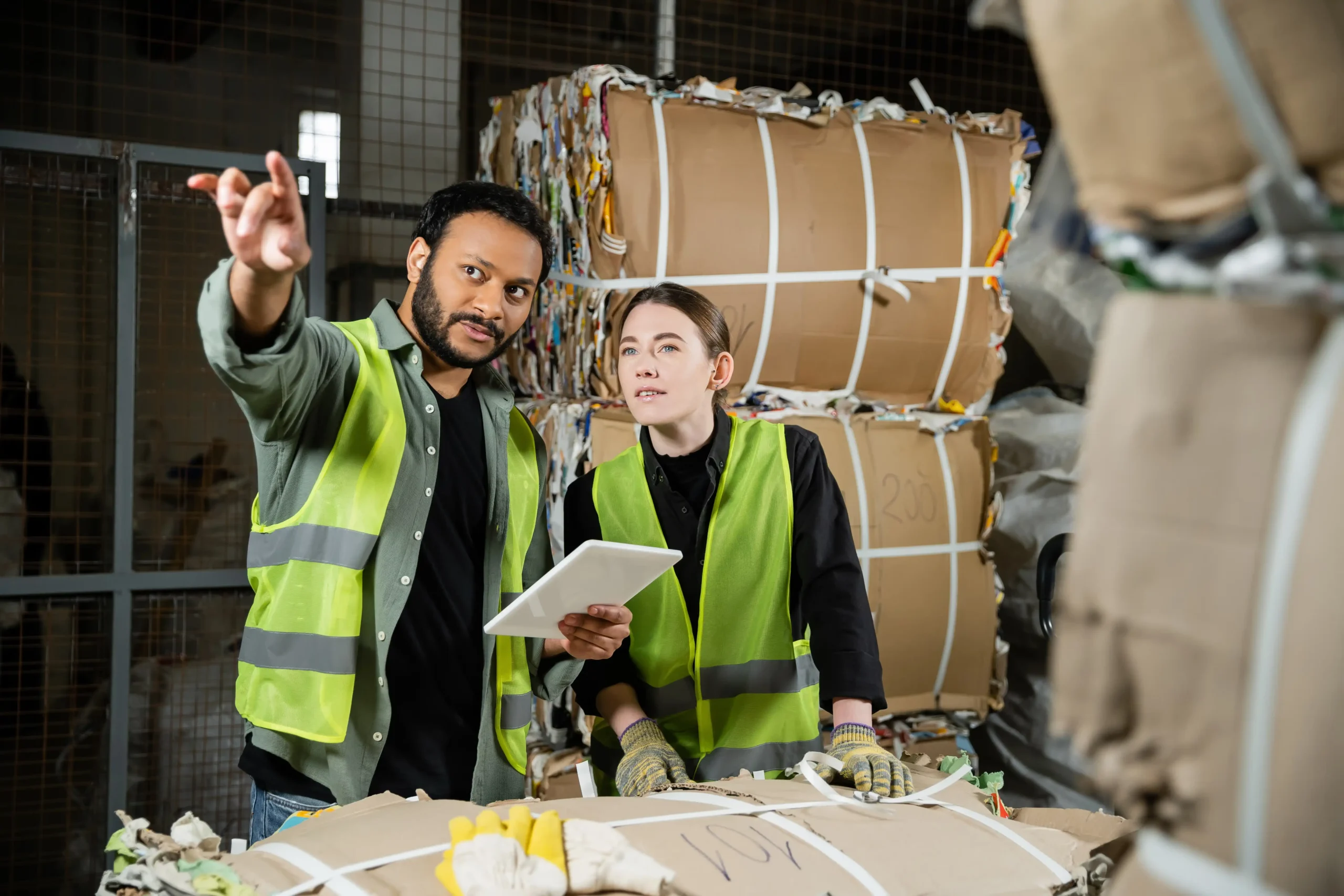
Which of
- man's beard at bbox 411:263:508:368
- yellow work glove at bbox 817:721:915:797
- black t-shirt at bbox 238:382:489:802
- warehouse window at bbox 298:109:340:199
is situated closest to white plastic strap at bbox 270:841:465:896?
black t-shirt at bbox 238:382:489:802

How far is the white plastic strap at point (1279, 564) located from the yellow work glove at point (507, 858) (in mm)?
810

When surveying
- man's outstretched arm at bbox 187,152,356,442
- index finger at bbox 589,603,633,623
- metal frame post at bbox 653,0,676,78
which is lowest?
index finger at bbox 589,603,633,623

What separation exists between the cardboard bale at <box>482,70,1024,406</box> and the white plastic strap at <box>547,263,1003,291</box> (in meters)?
0.01

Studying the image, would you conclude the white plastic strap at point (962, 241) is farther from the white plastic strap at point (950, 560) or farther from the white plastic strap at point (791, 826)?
the white plastic strap at point (791, 826)

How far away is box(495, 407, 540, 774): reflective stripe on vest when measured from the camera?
6.75 ft

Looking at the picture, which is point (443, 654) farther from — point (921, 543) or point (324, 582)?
point (921, 543)

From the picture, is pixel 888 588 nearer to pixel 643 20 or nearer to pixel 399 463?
pixel 399 463

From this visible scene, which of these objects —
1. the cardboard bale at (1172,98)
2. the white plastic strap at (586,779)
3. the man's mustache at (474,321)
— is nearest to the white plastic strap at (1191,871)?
the cardboard bale at (1172,98)

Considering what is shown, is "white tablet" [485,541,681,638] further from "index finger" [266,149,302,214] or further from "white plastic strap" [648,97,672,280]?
"white plastic strap" [648,97,672,280]

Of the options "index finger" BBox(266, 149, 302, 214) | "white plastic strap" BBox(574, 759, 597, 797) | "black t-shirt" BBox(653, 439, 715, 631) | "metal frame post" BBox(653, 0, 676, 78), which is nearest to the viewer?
"index finger" BBox(266, 149, 302, 214)

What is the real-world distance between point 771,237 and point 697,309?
0.69 metres

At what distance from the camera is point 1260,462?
60 cm

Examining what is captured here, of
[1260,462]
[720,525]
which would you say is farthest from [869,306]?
[1260,462]

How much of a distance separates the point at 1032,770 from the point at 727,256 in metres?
2.04
